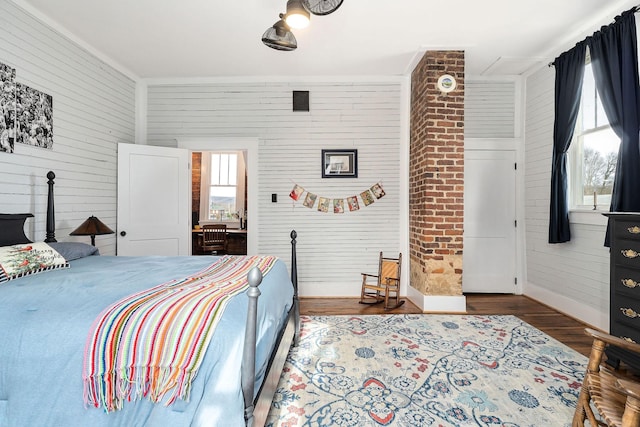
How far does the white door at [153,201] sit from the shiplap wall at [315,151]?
0.59 m

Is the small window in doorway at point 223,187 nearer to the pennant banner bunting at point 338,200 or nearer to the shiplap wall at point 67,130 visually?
the shiplap wall at point 67,130

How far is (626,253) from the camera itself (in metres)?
2.05

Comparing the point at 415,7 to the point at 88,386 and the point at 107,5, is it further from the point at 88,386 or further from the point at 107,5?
the point at 88,386

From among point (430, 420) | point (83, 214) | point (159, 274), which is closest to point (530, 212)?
point (430, 420)

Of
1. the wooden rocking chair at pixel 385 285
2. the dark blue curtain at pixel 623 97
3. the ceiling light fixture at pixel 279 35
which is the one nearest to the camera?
the ceiling light fixture at pixel 279 35

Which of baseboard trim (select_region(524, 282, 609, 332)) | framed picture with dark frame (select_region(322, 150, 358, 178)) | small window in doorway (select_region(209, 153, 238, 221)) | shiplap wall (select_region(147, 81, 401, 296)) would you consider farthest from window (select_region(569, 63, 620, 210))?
small window in doorway (select_region(209, 153, 238, 221))

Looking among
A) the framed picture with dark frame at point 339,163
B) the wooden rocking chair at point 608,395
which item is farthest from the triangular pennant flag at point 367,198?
the wooden rocking chair at point 608,395

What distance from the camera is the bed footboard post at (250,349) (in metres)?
1.13

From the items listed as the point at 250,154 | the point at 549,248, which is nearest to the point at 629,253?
the point at 549,248

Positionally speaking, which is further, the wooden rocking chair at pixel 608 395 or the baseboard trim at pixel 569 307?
the baseboard trim at pixel 569 307

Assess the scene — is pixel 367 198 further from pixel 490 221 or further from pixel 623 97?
pixel 623 97

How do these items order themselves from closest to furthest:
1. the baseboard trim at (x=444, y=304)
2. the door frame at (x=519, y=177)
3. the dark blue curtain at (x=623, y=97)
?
the dark blue curtain at (x=623, y=97) < the baseboard trim at (x=444, y=304) < the door frame at (x=519, y=177)

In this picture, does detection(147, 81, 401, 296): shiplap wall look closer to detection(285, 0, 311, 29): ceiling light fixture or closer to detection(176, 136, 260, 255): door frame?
detection(176, 136, 260, 255): door frame

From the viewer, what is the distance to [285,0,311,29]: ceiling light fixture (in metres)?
2.04
